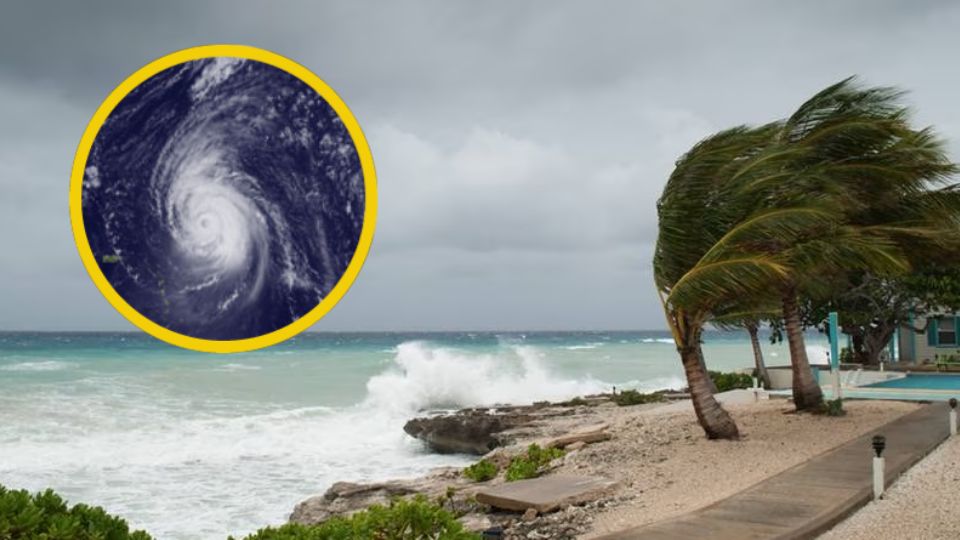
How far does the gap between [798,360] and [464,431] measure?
9605 mm

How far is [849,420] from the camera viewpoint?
1485 centimetres

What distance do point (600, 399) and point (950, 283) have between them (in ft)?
37.7

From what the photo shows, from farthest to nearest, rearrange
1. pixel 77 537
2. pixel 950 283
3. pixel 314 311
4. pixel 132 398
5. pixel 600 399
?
1. pixel 132 398
2. pixel 600 399
3. pixel 950 283
4. pixel 77 537
5. pixel 314 311

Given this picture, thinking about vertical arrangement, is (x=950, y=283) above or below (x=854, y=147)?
below

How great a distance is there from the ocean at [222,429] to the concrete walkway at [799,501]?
8025mm

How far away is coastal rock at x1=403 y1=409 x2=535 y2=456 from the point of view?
68.5 ft

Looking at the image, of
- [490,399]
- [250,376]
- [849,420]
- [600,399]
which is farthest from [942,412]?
[250,376]

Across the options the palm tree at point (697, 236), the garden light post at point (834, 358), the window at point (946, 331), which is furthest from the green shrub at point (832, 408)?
the window at point (946, 331)

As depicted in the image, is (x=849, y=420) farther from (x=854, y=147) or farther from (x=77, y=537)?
(x=77, y=537)

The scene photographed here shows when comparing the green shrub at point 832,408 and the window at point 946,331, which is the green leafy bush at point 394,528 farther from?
the window at point 946,331

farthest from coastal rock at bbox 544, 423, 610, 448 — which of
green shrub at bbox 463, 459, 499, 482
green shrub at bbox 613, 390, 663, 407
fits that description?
green shrub at bbox 613, 390, 663, 407

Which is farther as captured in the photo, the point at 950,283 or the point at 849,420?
the point at 950,283

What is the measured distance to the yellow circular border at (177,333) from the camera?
10.8ft

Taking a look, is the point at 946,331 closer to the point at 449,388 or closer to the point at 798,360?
the point at 798,360
